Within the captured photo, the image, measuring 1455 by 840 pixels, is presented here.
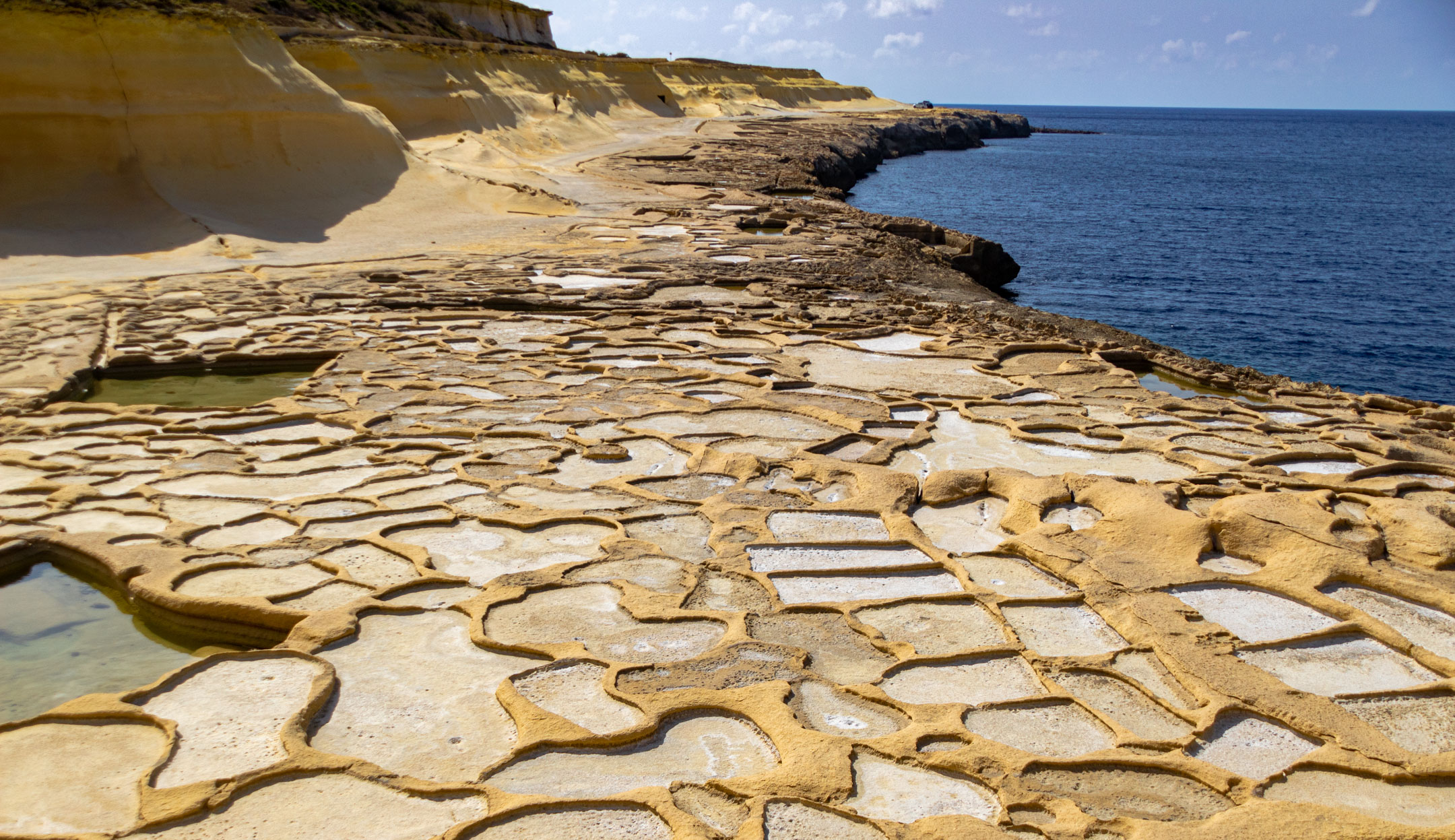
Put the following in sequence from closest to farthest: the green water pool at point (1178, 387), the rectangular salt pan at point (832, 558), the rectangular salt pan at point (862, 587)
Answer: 1. the rectangular salt pan at point (862, 587)
2. the rectangular salt pan at point (832, 558)
3. the green water pool at point (1178, 387)

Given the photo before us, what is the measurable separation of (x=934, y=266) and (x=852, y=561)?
10150 millimetres

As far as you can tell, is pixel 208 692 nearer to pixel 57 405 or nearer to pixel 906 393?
pixel 57 405

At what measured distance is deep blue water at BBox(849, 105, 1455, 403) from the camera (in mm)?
15820

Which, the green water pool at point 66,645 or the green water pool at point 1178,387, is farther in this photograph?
the green water pool at point 1178,387

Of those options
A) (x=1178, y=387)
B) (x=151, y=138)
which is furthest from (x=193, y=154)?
(x=1178, y=387)

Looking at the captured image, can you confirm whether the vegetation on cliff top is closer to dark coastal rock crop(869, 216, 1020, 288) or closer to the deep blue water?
dark coastal rock crop(869, 216, 1020, 288)

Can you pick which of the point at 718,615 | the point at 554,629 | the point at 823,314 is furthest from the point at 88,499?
the point at 823,314

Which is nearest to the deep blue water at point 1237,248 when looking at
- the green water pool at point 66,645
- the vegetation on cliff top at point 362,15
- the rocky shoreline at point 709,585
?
the rocky shoreline at point 709,585

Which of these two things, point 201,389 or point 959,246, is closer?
point 201,389

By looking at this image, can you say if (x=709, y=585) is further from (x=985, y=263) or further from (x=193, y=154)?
(x=985, y=263)

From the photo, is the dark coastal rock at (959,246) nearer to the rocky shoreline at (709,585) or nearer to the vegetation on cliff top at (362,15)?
the rocky shoreline at (709,585)

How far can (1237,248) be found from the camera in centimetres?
2497

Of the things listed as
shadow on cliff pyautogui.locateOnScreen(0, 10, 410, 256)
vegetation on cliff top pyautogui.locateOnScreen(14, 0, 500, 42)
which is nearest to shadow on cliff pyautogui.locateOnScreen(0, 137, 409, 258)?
shadow on cliff pyautogui.locateOnScreen(0, 10, 410, 256)

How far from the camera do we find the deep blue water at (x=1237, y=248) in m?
15.8
